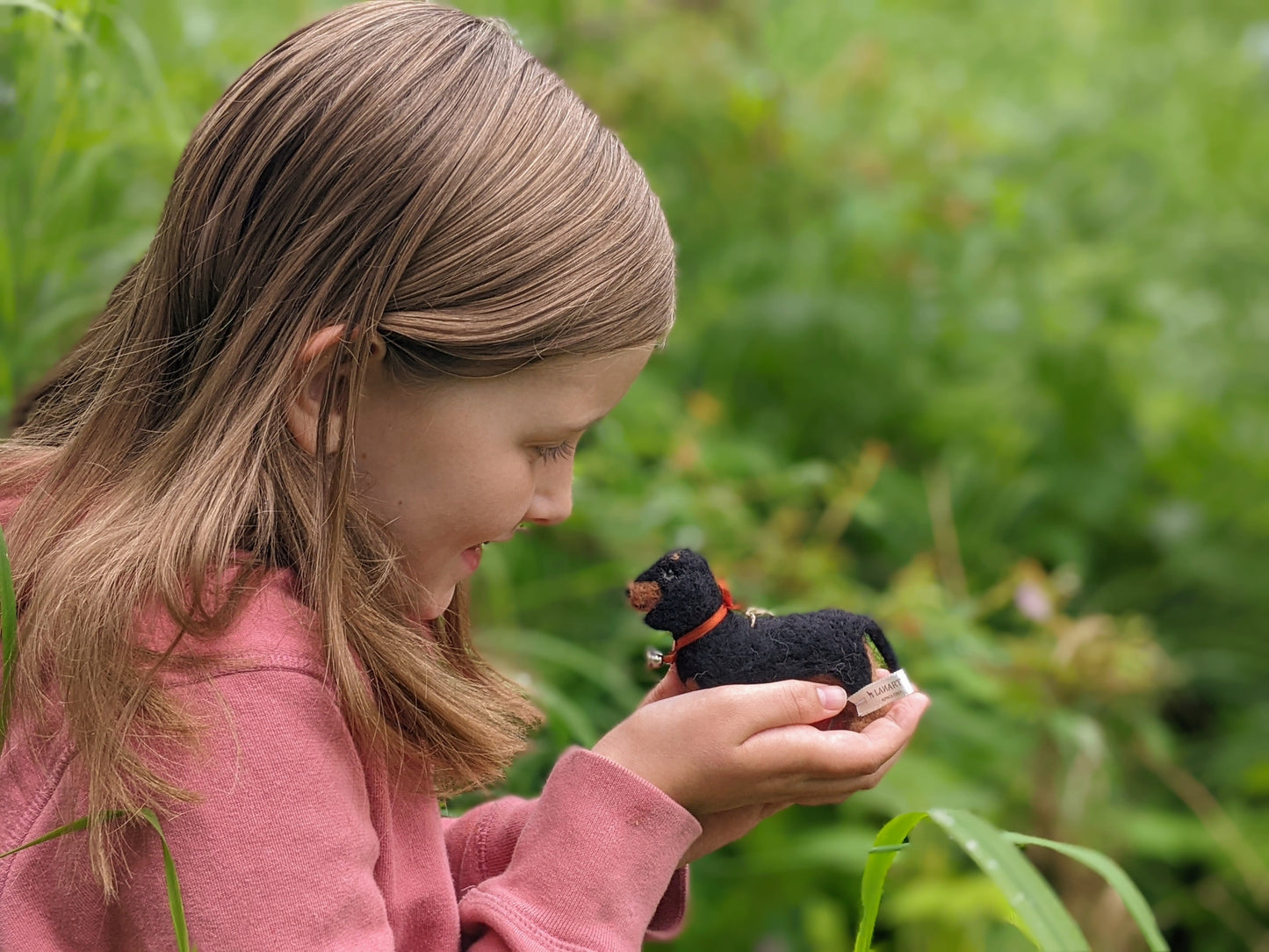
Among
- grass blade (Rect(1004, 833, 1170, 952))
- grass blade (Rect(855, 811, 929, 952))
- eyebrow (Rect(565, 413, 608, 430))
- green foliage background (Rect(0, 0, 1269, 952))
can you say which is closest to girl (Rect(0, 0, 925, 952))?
eyebrow (Rect(565, 413, 608, 430))

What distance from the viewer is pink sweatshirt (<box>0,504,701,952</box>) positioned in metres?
0.94

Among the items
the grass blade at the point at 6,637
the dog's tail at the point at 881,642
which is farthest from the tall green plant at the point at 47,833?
the dog's tail at the point at 881,642

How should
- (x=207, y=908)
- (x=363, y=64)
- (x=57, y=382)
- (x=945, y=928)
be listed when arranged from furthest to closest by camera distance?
(x=945, y=928) → (x=57, y=382) → (x=363, y=64) → (x=207, y=908)

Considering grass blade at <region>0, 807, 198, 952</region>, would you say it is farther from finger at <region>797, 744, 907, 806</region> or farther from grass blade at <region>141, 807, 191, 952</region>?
finger at <region>797, 744, 907, 806</region>

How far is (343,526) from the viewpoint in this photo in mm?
1052

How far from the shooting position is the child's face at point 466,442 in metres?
1.06

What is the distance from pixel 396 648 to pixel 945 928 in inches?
63.0

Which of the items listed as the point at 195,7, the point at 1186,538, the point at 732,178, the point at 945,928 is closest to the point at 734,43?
the point at 732,178

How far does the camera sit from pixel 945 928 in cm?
232

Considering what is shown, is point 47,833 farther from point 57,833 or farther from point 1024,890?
point 1024,890

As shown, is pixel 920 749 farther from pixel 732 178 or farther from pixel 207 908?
pixel 207 908

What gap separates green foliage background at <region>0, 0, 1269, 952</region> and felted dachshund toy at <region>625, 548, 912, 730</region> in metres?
0.67

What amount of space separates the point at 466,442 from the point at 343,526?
12cm

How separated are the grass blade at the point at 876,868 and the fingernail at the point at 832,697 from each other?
14cm
